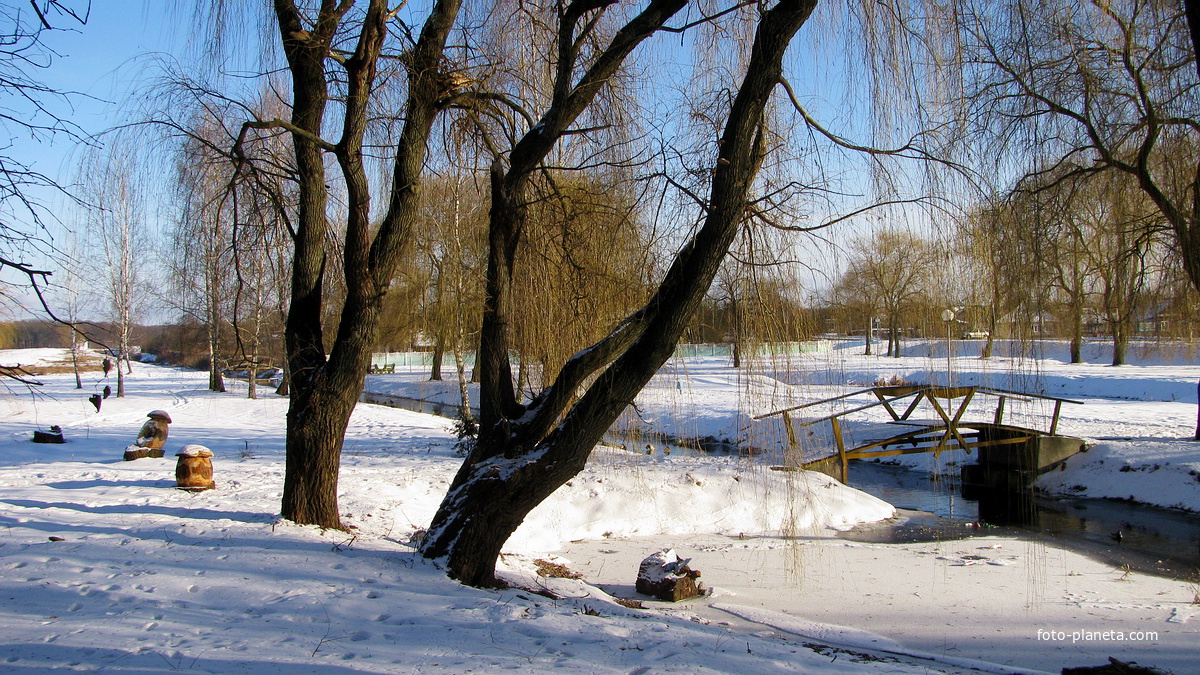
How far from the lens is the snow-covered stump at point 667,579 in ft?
21.2

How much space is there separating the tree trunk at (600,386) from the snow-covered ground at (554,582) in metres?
0.41

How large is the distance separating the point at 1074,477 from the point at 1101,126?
38.4ft

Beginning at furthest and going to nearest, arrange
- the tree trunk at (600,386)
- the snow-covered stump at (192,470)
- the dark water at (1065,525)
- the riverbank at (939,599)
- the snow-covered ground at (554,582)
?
the dark water at (1065,525)
the snow-covered stump at (192,470)
the riverbank at (939,599)
the tree trunk at (600,386)
the snow-covered ground at (554,582)

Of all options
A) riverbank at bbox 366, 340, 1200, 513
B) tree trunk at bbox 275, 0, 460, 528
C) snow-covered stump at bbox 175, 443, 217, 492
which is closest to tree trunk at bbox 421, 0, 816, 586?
riverbank at bbox 366, 340, 1200, 513

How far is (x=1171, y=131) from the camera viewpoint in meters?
4.66

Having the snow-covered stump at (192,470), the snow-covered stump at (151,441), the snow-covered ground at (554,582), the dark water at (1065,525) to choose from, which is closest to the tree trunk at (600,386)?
the snow-covered ground at (554,582)

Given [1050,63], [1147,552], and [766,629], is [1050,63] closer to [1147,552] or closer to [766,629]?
[766,629]

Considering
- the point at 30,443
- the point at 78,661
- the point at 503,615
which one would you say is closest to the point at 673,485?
the point at 503,615

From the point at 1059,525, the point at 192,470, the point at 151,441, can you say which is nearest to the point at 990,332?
the point at 192,470

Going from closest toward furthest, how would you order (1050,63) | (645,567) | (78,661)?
(78,661) < (1050,63) < (645,567)

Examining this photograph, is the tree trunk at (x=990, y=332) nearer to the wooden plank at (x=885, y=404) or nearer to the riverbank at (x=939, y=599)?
the riverbank at (x=939, y=599)

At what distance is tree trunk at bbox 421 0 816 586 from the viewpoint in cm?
425

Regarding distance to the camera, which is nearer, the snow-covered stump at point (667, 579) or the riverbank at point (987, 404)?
the riverbank at point (987, 404)

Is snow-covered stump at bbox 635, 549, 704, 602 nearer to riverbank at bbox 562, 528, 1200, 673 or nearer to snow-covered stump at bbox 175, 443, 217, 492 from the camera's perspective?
riverbank at bbox 562, 528, 1200, 673
